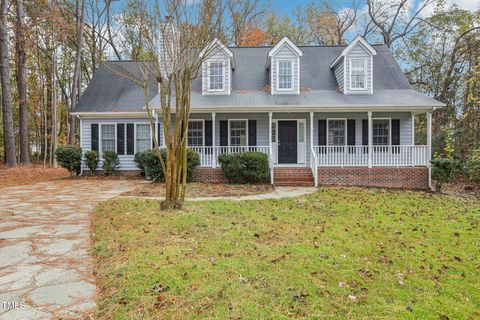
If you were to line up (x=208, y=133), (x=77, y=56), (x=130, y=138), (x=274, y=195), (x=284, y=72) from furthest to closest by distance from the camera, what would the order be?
(x=77, y=56) < (x=130, y=138) < (x=284, y=72) < (x=208, y=133) < (x=274, y=195)

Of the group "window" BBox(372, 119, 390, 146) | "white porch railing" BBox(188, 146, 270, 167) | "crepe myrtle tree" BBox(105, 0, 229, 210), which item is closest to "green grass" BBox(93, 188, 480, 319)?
"crepe myrtle tree" BBox(105, 0, 229, 210)

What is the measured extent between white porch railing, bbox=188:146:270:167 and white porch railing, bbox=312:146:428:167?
2.31 meters

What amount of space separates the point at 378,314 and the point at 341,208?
480cm

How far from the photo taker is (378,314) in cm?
262

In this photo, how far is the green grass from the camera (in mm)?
2670

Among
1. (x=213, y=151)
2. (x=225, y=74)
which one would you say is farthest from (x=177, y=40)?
(x=225, y=74)

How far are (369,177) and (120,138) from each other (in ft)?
37.1

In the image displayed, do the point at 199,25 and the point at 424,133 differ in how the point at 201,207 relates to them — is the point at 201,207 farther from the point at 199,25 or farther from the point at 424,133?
the point at 424,133

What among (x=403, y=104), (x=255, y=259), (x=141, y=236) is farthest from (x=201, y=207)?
(x=403, y=104)

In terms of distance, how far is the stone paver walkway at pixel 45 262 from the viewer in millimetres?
2558

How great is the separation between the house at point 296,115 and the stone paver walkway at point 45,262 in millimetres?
6737

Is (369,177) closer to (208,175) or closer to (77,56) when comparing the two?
(208,175)

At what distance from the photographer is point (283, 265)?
3.53 metres

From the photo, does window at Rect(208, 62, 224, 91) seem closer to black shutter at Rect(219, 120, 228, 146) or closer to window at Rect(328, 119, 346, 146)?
black shutter at Rect(219, 120, 228, 146)
